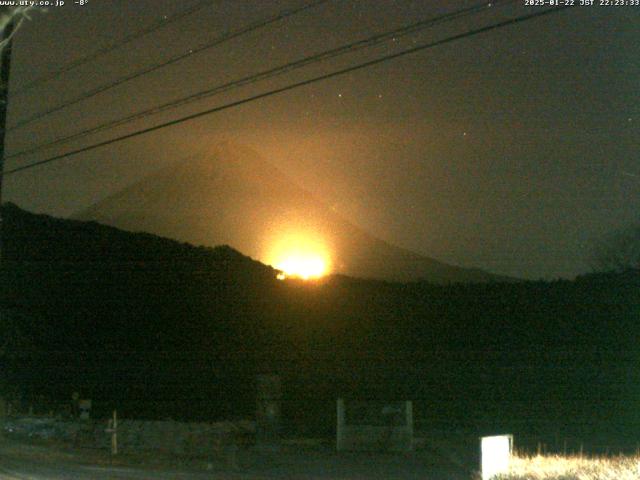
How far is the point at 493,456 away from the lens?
14.8m

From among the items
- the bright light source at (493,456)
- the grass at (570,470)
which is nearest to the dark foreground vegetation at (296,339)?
the grass at (570,470)

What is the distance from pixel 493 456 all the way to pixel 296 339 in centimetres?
2559

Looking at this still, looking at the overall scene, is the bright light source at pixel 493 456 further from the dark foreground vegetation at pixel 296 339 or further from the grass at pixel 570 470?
the dark foreground vegetation at pixel 296 339

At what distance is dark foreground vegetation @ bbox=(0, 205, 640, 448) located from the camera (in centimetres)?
3309

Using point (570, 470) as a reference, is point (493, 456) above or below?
above

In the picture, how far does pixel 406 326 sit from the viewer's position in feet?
126

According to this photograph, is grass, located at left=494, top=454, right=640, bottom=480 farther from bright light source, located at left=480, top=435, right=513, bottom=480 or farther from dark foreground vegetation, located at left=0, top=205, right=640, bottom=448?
dark foreground vegetation, located at left=0, top=205, right=640, bottom=448

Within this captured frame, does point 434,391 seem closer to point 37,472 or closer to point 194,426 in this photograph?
point 194,426

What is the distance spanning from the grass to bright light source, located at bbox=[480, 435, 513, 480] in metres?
0.18

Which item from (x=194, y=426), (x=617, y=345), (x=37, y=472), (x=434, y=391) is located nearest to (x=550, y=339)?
(x=617, y=345)

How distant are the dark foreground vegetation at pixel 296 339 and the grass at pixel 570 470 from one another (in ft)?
42.2

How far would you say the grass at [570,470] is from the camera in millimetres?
12836

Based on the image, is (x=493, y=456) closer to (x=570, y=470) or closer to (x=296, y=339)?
(x=570, y=470)

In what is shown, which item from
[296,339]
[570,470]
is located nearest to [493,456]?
[570,470]
